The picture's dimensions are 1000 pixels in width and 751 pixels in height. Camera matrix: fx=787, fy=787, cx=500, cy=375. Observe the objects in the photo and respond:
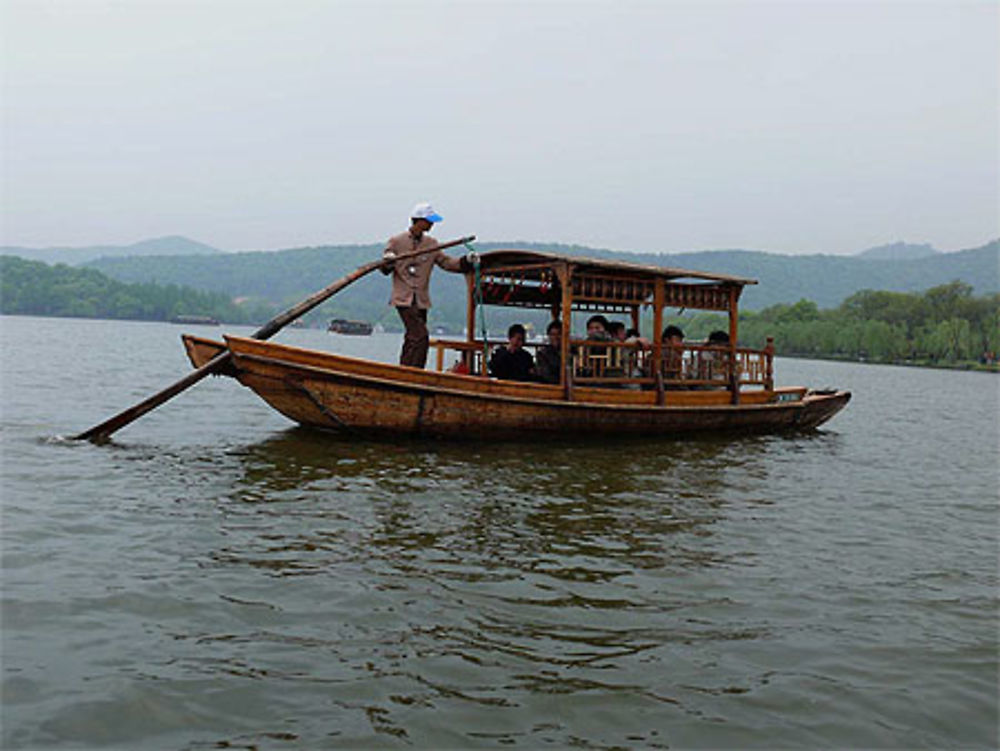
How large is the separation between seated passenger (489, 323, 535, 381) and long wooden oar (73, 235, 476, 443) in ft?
5.58

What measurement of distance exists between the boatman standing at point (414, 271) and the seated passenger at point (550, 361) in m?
1.82

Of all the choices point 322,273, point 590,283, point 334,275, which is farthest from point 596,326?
point 322,273

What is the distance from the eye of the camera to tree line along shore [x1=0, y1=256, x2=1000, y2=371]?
75562 millimetres

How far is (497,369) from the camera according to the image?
39.1ft

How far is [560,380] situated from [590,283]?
1486 mm

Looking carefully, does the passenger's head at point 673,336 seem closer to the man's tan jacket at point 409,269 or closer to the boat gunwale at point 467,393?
the boat gunwale at point 467,393

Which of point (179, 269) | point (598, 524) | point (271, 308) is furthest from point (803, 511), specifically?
point (179, 269)

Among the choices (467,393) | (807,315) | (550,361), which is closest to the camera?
(467,393)

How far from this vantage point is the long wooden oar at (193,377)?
9.56 m

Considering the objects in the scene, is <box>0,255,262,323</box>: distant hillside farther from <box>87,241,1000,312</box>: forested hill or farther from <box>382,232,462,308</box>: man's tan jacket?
<box>382,232,462,308</box>: man's tan jacket

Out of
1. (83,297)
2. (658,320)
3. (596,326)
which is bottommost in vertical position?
(596,326)

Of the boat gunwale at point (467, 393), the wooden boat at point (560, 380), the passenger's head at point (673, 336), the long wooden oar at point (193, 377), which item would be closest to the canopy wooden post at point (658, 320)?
the wooden boat at point (560, 380)

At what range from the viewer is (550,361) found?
38.9ft

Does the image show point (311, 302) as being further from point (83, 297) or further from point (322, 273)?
point (322, 273)
